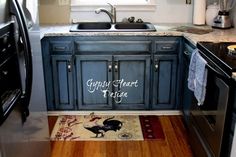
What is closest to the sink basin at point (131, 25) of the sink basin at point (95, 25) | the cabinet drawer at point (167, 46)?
the sink basin at point (95, 25)

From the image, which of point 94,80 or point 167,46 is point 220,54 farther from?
point 94,80

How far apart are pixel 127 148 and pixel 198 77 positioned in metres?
0.93

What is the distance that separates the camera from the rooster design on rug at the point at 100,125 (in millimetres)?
2760

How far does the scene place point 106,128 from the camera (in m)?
2.82

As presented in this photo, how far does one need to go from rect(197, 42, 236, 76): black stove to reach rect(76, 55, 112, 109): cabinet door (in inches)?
39.8

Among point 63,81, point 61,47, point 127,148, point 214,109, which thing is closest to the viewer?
point 214,109

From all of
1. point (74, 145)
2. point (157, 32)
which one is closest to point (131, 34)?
point (157, 32)

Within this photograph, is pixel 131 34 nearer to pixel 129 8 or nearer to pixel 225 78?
pixel 129 8

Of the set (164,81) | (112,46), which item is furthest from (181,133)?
(112,46)

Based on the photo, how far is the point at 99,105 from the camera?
3.00 metres

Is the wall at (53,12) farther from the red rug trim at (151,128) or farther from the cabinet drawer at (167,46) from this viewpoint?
the red rug trim at (151,128)

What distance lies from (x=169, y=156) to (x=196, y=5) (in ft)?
5.35

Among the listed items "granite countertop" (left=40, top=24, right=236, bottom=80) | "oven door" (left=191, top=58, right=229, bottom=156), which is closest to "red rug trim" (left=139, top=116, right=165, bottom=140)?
"oven door" (left=191, top=58, right=229, bottom=156)

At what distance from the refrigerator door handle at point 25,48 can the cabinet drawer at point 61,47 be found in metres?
1.30
